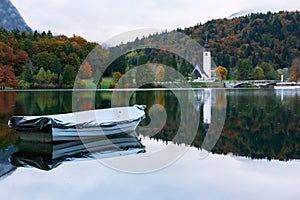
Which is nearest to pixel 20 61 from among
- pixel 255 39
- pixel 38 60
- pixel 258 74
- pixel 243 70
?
pixel 38 60

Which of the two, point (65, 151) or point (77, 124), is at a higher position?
point (77, 124)

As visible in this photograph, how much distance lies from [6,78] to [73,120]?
52.0m

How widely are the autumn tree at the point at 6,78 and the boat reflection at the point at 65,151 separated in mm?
51152

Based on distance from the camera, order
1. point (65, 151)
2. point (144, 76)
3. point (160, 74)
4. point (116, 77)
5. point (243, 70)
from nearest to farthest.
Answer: point (65, 151)
point (116, 77)
point (144, 76)
point (160, 74)
point (243, 70)

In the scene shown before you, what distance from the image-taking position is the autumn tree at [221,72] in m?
86.2

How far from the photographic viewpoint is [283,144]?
37.7 feet

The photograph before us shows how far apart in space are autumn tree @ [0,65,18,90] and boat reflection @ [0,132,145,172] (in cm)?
5115

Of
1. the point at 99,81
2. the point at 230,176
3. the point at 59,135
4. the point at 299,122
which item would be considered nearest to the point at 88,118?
the point at 59,135

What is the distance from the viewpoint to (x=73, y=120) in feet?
38.7

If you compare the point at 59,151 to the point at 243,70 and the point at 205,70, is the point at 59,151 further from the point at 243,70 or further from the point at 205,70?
the point at 205,70

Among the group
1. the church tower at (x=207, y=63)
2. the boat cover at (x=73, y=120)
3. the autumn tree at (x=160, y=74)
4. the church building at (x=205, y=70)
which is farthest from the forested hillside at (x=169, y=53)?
the boat cover at (x=73, y=120)

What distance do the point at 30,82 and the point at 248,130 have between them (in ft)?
173

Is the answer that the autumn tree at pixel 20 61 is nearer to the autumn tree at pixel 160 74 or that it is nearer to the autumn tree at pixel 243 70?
the autumn tree at pixel 160 74

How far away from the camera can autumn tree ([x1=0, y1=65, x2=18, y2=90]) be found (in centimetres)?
5953
